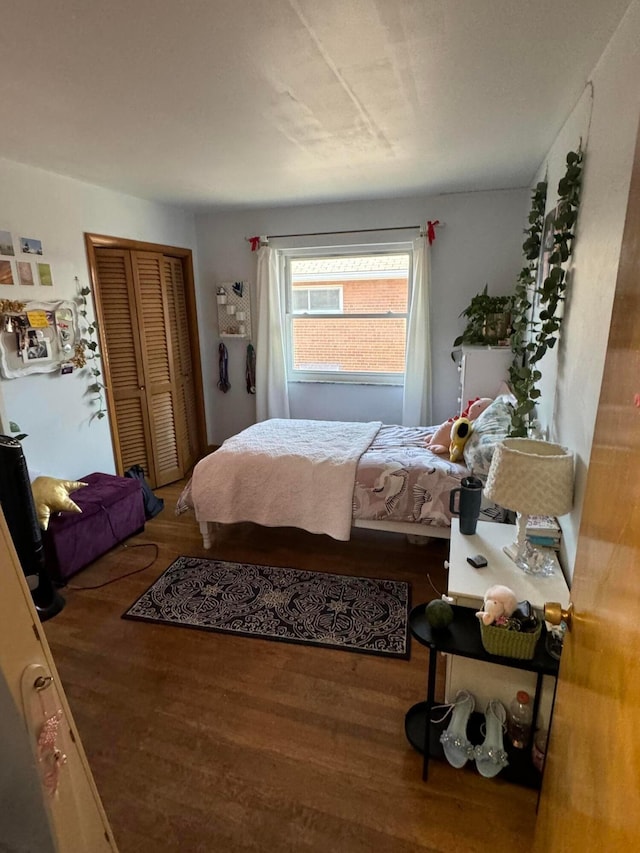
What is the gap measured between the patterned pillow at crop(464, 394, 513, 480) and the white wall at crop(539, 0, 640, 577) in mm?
409

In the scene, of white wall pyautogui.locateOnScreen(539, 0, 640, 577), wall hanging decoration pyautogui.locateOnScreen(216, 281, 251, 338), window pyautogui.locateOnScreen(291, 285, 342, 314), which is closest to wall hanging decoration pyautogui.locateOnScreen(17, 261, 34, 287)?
wall hanging decoration pyautogui.locateOnScreen(216, 281, 251, 338)

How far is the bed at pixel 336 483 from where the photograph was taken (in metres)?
2.71

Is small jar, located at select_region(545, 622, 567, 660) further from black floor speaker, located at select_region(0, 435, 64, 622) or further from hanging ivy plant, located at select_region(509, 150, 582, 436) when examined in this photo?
black floor speaker, located at select_region(0, 435, 64, 622)

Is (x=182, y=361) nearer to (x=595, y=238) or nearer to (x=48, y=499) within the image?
(x=48, y=499)

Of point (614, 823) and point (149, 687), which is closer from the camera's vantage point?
point (614, 823)

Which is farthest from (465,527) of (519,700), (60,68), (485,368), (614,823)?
(60,68)

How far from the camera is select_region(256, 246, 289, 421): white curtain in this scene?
4.39 m

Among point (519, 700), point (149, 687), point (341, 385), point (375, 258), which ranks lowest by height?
point (149, 687)

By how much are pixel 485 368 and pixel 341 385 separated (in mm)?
1487

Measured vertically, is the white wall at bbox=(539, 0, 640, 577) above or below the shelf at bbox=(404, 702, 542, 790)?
above

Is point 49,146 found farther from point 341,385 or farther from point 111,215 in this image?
point 341,385

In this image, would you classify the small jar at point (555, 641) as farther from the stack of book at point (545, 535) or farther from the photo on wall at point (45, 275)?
the photo on wall at point (45, 275)

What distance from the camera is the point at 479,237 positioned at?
386 centimetres

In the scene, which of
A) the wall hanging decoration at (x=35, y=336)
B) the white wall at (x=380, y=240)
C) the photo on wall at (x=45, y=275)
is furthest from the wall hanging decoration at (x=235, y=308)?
the photo on wall at (x=45, y=275)
